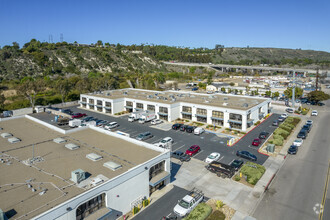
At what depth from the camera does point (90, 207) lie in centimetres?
2061

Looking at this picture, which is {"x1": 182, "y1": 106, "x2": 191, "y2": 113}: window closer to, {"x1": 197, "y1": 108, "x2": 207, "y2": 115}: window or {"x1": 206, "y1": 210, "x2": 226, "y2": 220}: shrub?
{"x1": 197, "y1": 108, "x2": 207, "y2": 115}: window

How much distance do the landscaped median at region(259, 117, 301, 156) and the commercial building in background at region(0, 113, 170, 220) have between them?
2068 cm

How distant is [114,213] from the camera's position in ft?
73.6

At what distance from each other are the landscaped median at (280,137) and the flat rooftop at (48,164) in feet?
70.7

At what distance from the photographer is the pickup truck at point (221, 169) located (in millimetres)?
31420

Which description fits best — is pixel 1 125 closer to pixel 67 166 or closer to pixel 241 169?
pixel 67 166

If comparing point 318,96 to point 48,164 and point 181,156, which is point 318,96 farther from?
point 48,164

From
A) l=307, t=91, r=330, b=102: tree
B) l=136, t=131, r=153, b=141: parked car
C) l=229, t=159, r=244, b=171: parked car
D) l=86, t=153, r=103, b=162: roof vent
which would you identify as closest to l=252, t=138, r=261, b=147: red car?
l=229, t=159, r=244, b=171: parked car

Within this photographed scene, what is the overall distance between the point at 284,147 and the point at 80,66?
119680 mm

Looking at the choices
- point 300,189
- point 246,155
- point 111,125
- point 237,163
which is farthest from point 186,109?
point 300,189

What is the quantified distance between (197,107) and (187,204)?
34.5m

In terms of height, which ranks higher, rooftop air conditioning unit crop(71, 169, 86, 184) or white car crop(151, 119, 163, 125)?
rooftop air conditioning unit crop(71, 169, 86, 184)

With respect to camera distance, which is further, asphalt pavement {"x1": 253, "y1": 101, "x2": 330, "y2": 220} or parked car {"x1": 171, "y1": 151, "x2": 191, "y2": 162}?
parked car {"x1": 171, "y1": 151, "x2": 191, "y2": 162}

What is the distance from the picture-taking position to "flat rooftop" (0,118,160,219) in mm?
19266
